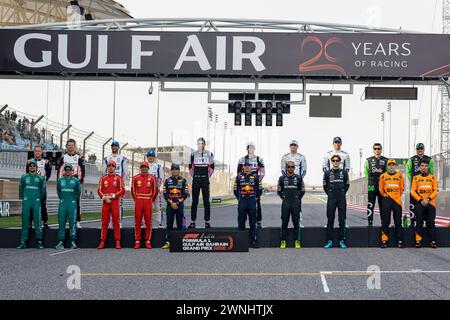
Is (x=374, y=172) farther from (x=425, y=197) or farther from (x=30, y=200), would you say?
(x=30, y=200)

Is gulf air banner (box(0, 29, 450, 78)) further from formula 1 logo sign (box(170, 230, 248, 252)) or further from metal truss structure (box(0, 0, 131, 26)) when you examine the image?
metal truss structure (box(0, 0, 131, 26))

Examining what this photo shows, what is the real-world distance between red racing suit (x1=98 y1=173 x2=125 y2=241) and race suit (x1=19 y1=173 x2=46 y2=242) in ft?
4.31

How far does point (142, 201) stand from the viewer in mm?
11977

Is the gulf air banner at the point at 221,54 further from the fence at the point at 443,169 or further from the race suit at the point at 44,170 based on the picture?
the fence at the point at 443,169

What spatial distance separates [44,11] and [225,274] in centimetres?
4608

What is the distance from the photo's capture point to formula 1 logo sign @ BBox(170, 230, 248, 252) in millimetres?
11359

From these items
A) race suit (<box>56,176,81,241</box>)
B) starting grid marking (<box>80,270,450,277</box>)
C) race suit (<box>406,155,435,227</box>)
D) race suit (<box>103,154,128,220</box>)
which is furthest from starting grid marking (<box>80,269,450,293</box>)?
race suit (<box>103,154,128,220</box>)

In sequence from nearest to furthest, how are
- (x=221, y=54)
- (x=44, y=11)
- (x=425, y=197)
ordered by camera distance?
(x=425, y=197), (x=221, y=54), (x=44, y=11)

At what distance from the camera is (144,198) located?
12.0 m

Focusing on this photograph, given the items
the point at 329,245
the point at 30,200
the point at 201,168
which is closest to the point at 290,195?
the point at 329,245

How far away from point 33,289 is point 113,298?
122 centimetres

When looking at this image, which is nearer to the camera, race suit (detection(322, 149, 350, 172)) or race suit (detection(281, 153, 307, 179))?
race suit (detection(322, 149, 350, 172))

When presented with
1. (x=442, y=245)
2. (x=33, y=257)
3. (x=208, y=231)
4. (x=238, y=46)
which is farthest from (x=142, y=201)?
(x=442, y=245)
